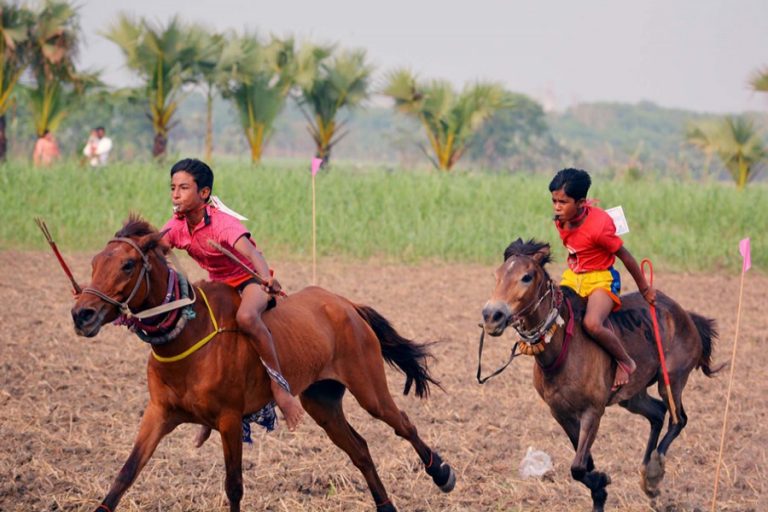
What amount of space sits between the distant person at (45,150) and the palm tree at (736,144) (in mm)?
14983

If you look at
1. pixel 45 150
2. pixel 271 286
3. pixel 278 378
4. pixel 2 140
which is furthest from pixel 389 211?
pixel 278 378

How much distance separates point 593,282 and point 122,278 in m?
3.37

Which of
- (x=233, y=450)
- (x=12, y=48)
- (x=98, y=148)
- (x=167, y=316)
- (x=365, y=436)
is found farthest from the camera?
(x=98, y=148)

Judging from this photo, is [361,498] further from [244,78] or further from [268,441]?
[244,78]

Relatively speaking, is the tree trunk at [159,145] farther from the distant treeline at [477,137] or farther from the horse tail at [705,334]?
the horse tail at [705,334]

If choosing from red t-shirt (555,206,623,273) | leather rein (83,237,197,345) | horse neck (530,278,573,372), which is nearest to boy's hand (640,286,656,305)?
red t-shirt (555,206,623,273)

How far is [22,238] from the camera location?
20.5 metres

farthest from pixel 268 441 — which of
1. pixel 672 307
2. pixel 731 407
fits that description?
pixel 731 407

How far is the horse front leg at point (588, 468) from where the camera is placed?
7.14 m

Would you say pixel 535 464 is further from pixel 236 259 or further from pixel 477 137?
pixel 477 137

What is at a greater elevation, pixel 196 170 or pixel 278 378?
pixel 196 170

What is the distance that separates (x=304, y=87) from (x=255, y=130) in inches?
62.3

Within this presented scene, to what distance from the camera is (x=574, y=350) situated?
739cm

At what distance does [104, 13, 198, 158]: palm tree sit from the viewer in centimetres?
2498
